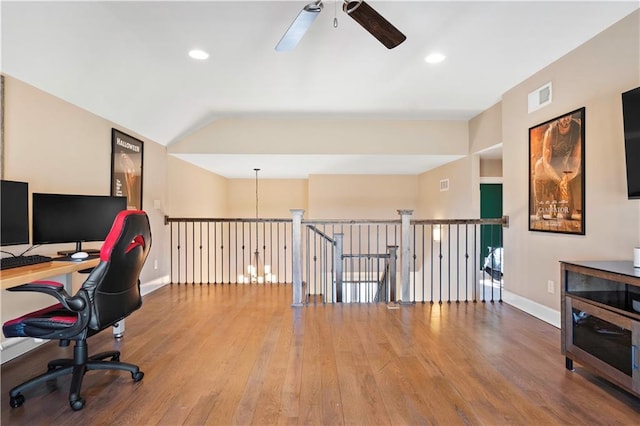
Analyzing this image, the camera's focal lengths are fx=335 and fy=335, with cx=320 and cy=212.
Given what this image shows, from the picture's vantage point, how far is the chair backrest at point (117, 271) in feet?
6.53

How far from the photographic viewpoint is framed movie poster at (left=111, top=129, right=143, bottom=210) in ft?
13.0

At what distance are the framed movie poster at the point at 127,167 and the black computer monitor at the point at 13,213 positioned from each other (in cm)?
155

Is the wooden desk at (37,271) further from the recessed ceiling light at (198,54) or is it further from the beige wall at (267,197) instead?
the beige wall at (267,197)

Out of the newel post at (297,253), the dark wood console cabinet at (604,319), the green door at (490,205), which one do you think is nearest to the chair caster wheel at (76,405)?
the newel post at (297,253)

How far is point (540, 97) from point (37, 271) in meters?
4.64

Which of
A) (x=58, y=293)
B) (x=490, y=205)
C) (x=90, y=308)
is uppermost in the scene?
(x=490, y=205)

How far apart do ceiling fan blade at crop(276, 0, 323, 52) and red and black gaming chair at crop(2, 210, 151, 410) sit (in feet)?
5.11

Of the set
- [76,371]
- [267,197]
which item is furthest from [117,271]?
[267,197]

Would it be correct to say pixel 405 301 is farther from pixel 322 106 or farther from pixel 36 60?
pixel 36 60

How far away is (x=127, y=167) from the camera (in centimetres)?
424

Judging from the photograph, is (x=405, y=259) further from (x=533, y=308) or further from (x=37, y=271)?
(x=37, y=271)

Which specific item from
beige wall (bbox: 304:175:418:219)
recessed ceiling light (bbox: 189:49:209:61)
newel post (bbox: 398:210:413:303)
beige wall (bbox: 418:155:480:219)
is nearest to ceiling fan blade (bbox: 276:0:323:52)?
recessed ceiling light (bbox: 189:49:209:61)

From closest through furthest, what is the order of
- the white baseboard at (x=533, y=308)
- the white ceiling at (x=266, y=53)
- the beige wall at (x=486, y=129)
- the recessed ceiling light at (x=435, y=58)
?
the white ceiling at (x=266, y=53) → the recessed ceiling light at (x=435, y=58) → the white baseboard at (x=533, y=308) → the beige wall at (x=486, y=129)

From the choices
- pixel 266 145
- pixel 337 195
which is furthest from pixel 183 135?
pixel 337 195
